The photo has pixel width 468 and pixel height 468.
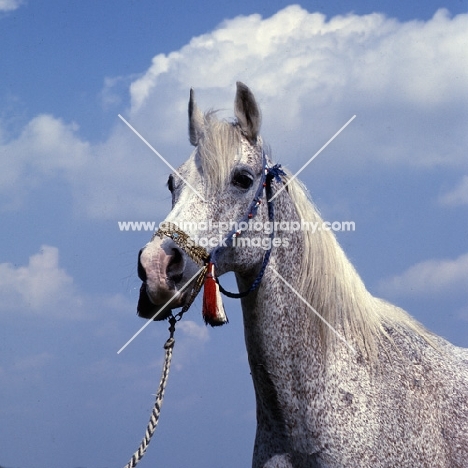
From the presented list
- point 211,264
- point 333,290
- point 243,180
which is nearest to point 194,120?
point 243,180

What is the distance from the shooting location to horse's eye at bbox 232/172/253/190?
209 inches

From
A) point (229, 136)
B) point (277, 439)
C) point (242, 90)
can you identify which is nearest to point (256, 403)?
point (277, 439)

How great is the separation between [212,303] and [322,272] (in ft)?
3.23

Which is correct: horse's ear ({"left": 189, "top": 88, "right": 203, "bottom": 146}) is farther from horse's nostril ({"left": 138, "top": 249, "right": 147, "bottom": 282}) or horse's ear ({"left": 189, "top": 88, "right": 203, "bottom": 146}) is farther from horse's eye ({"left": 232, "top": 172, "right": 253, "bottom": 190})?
horse's nostril ({"left": 138, "top": 249, "right": 147, "bottom": 282})

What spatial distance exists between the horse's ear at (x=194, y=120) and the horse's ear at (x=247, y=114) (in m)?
0.42

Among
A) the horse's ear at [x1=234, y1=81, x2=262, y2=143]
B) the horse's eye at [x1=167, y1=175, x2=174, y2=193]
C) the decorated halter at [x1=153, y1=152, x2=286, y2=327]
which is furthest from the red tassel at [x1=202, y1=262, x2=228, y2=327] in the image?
the horse's ear at [x1=234, y1=81, x2=262, y2=143]

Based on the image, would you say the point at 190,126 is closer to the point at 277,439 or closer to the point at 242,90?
the point at 242,90

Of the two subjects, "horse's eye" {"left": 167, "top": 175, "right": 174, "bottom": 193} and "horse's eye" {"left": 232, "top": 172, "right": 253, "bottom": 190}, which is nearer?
"horse's eye" {"left": 232, "top": 172, "right": 253, "bottom": 190}

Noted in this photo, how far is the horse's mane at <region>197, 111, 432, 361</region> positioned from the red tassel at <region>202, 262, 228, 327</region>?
65cm

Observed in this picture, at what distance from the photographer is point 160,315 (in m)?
4.99

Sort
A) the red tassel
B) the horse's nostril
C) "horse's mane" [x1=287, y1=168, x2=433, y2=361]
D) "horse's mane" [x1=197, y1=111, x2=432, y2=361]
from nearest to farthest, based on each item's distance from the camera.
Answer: the horse's nostril < the red tassel < "horse's mane" [x1=197, y1=111, x2=432, y2=361] < "horse's mane" [x1=287, y1=168, x2=433, y2=361]

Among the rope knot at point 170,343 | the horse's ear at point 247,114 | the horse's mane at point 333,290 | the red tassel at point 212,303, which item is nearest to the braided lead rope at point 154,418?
the rope knot at point 170,343

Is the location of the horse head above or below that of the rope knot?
above

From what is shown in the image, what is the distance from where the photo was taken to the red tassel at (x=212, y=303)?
5043 mm
